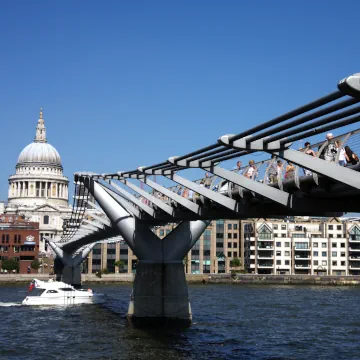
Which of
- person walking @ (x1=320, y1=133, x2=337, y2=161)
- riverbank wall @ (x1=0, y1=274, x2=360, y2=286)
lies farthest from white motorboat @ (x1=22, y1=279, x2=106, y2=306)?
riverbank wall @ (x1=0, y1=274, x2=360, y2=286)

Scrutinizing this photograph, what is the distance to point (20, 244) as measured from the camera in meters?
141

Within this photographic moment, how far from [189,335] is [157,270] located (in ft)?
18.5

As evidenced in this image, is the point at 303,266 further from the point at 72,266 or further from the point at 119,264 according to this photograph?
the point at 72,266

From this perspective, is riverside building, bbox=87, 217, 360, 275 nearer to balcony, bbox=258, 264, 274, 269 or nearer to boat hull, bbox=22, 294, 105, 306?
balcony, bbox=258, 264, 274, 269

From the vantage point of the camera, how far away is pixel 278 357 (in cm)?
3014

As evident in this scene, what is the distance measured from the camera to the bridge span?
18.8 m

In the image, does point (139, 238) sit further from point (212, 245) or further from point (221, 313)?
point (212, 245)

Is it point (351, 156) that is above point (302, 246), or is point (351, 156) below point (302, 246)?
below

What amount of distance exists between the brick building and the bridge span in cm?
8374

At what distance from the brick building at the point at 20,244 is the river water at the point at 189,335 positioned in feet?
276

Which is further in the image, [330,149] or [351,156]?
[330,149]

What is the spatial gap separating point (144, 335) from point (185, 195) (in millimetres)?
7551

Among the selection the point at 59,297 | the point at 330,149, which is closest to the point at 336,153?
the point at 330,149

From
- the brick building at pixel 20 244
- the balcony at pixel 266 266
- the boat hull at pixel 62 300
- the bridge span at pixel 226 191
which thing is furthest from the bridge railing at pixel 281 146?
the brick building at pixel 20 244
